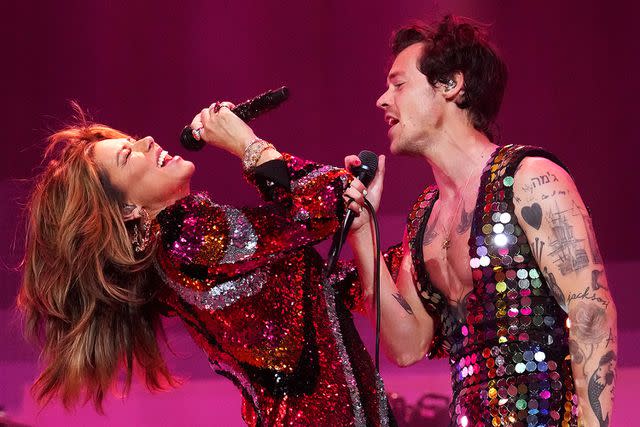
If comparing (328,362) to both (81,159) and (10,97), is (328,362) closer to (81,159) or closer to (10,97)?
(81,159)

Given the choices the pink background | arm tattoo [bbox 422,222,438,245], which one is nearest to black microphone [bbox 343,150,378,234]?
arm tattoo [bbox 422,222,438,245]

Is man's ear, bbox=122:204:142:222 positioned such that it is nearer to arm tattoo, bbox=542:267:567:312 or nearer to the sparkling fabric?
the sparkling fabric

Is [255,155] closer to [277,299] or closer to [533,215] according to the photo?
[277,299]

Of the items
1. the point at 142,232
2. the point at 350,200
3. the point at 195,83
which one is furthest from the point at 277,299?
the point at 195,83

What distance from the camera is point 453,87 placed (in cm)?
211

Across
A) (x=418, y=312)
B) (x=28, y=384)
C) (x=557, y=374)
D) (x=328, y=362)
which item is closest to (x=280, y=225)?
(x=328, y=362)

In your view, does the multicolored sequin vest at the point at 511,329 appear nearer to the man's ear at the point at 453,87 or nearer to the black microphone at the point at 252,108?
the man's ear at the point at 453,87

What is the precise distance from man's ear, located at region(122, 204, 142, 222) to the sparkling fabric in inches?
6.7

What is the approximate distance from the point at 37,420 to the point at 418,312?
1.47 m

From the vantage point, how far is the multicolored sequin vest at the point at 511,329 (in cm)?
183

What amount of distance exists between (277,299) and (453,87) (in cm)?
65

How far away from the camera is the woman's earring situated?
81.4 inches

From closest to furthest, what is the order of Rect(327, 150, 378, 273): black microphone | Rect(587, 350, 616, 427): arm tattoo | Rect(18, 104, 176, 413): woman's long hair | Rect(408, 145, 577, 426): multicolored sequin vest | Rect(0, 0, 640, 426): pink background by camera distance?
1. Rect(587, 350, 616, 427): arm tattoo
2. Rect(408, 145, 577, 426): multicolored sequin vest
3. Rect(327, 150, 378, 273): black microphone
4. Rect(18, 104, 176, 413): woman's long hair
5. Rect(0, 0, 640, 426): pink background

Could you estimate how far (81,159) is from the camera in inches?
84.1
